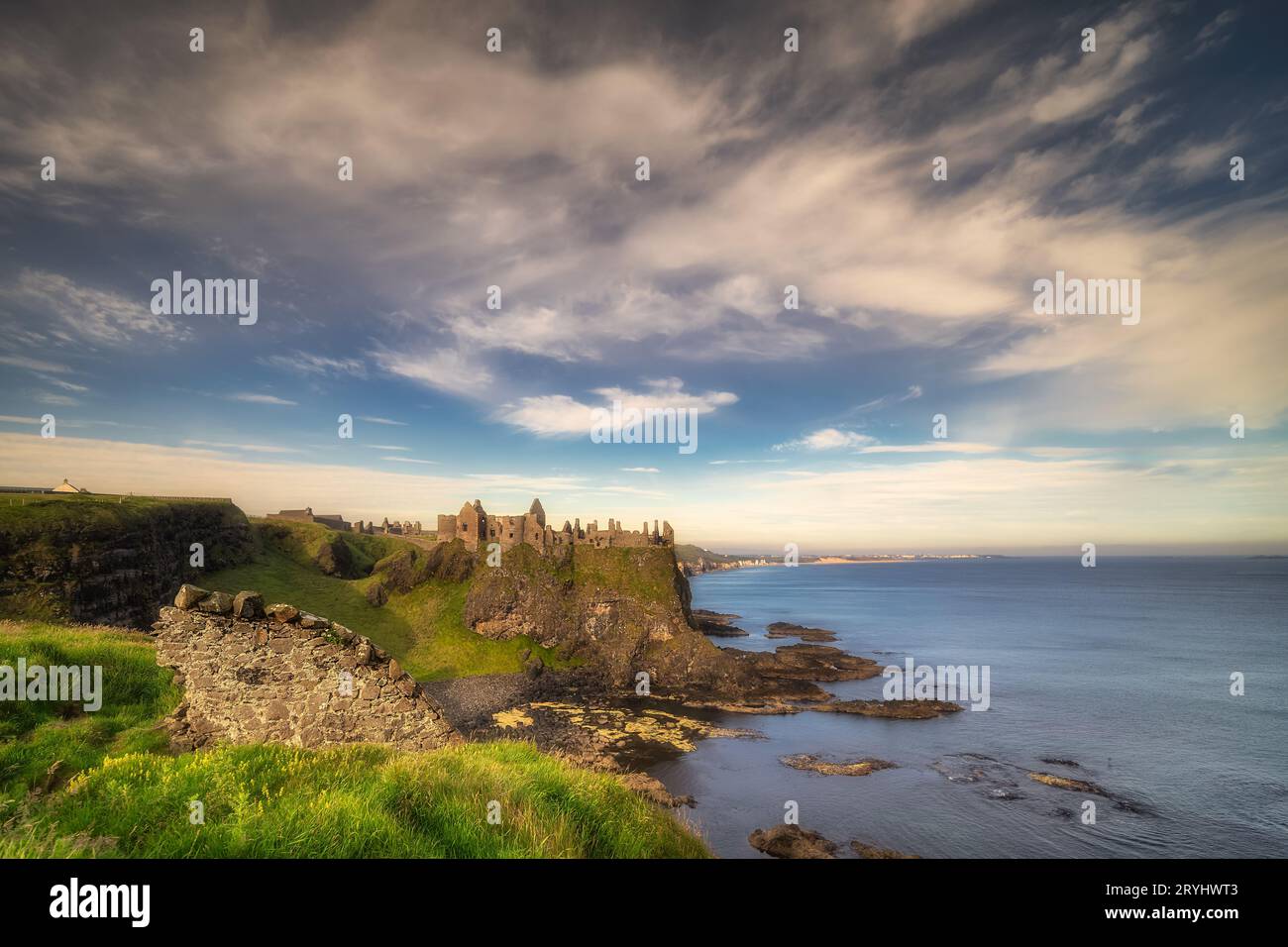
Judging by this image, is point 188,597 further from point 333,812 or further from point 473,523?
point 473,523

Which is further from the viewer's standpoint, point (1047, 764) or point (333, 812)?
point (1047, 764)

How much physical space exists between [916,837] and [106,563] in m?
65.2

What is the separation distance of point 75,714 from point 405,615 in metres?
63.4

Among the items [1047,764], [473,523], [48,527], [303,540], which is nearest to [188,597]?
[48,527]

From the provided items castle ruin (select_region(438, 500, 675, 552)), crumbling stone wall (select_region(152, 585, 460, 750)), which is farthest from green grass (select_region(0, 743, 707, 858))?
castle ruin (select_region(438, 500, 675, 552))

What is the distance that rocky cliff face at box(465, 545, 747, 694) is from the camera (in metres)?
67.4

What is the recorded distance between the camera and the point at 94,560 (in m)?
43.2

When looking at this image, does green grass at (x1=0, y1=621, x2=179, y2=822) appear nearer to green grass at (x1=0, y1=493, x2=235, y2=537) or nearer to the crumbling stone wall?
the crumbling stone wall

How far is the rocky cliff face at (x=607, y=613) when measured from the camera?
6738cm

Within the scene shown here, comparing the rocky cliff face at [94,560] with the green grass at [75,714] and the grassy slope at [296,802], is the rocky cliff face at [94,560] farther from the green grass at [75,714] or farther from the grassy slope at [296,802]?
the grassy slope at [296,802]

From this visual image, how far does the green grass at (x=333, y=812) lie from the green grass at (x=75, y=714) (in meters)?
1.27

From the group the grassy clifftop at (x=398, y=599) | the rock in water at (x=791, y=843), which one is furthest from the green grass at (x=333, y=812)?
the grassy clifftop at (x=398, y=599)
